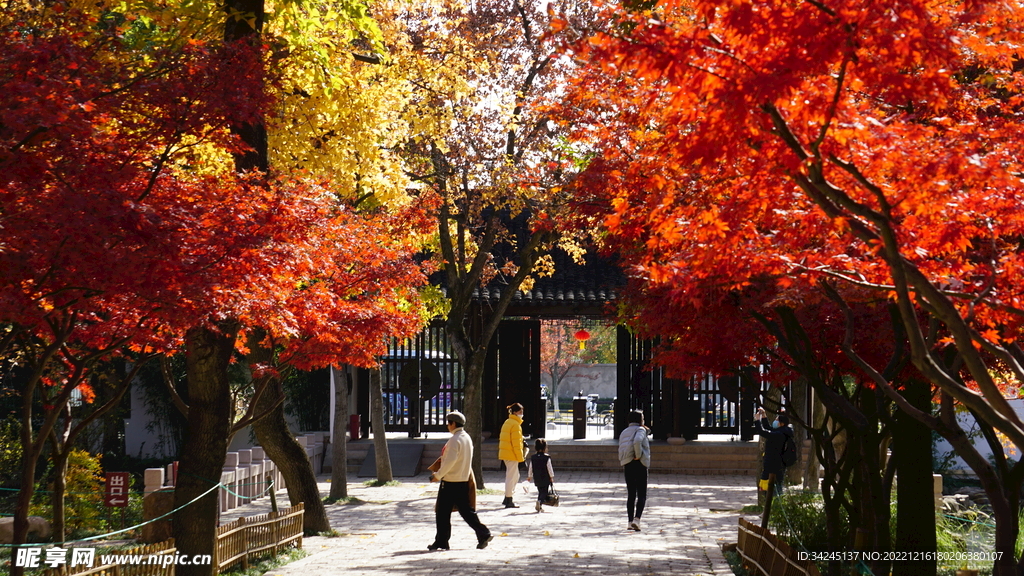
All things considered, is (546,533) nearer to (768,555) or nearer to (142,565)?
(768,555)

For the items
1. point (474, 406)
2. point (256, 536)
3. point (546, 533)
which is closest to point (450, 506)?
point (256, 536)

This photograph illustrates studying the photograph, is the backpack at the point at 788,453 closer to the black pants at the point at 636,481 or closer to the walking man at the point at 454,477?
the black pants at the point at 636,481

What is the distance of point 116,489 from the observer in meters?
11.9

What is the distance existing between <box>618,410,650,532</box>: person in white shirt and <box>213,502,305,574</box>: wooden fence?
3.83 metres

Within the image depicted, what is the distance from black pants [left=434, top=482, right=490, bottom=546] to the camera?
996cm

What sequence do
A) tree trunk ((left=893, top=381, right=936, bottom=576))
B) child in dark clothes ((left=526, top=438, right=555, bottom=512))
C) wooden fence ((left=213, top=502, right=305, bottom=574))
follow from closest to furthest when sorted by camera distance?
tree trunk ((left=893, top=381, right=936, bottom=576)), wooden fence ((left=213, top=502, right=305, bottom=574)), child in dark clothes ((left=526, top=438, right=555, bottom=512))

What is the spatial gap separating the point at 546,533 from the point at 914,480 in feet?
16.2

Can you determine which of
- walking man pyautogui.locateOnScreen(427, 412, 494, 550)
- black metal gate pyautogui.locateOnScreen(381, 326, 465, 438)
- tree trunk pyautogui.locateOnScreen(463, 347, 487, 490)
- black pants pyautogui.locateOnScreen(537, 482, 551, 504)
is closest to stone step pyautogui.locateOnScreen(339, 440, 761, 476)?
black metal gate pyautogui.locateOnScreen(381, 326, 465, 438)

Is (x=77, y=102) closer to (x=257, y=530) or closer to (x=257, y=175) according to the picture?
(x=257, y=175)

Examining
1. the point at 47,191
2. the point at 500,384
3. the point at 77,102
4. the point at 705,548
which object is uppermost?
the point at 77,102

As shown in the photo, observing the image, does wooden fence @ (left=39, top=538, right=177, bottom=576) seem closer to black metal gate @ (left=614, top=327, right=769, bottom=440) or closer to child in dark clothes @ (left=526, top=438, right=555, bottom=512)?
child in dark clothes @ (left=526, top=438, right=555, bottom=512)

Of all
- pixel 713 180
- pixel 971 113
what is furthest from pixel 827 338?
pixel 713 180

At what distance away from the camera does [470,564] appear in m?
9.23

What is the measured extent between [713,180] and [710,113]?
1.62 m
